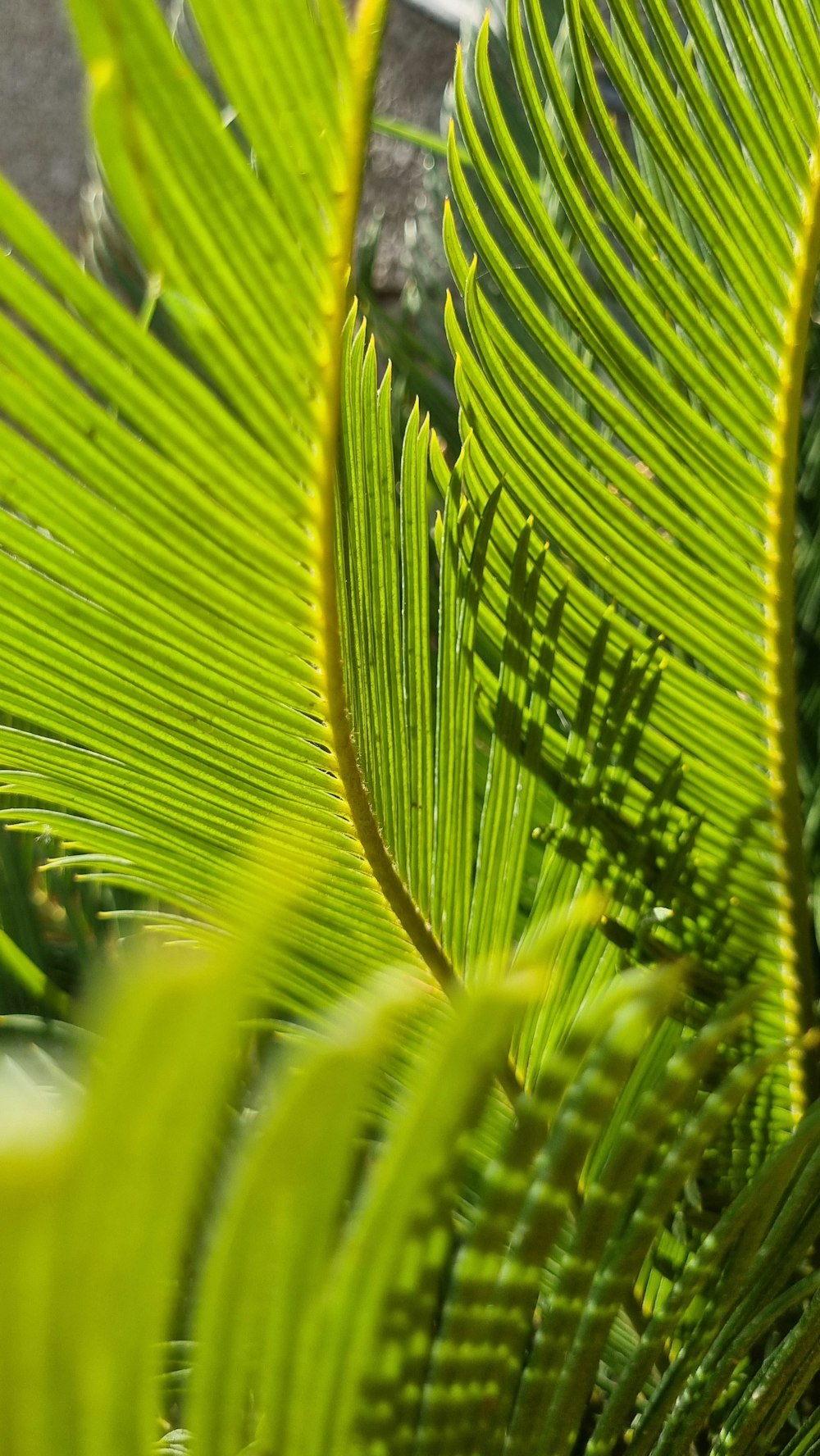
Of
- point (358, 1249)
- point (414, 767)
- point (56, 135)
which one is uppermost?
point (56, 135)

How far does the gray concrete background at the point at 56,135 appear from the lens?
71.2 inches

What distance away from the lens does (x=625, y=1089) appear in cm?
64

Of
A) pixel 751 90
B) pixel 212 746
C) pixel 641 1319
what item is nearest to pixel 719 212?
pixel 751 90

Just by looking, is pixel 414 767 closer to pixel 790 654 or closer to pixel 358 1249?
pixel 790 654

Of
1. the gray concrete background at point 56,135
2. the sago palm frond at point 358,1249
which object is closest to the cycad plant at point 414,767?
the sago palm frond at point 358,1249

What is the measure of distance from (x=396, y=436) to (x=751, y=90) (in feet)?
1.15

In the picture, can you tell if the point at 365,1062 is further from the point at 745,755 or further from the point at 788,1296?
the point at 745,755

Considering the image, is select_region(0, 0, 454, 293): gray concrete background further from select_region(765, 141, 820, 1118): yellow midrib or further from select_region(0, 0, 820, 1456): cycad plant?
select_region(765, 141, 820, 1118): yellow midrib

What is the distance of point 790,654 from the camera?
62cm

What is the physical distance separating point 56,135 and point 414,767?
1.79 metres

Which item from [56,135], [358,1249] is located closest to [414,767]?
[358,1249]

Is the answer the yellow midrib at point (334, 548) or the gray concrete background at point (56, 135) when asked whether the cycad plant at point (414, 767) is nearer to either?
the yellow midrib at point (334, 548)

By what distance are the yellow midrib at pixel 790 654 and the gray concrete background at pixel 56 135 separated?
52.8 inches

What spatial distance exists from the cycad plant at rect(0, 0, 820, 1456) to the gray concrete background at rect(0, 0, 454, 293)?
1.15 metres
